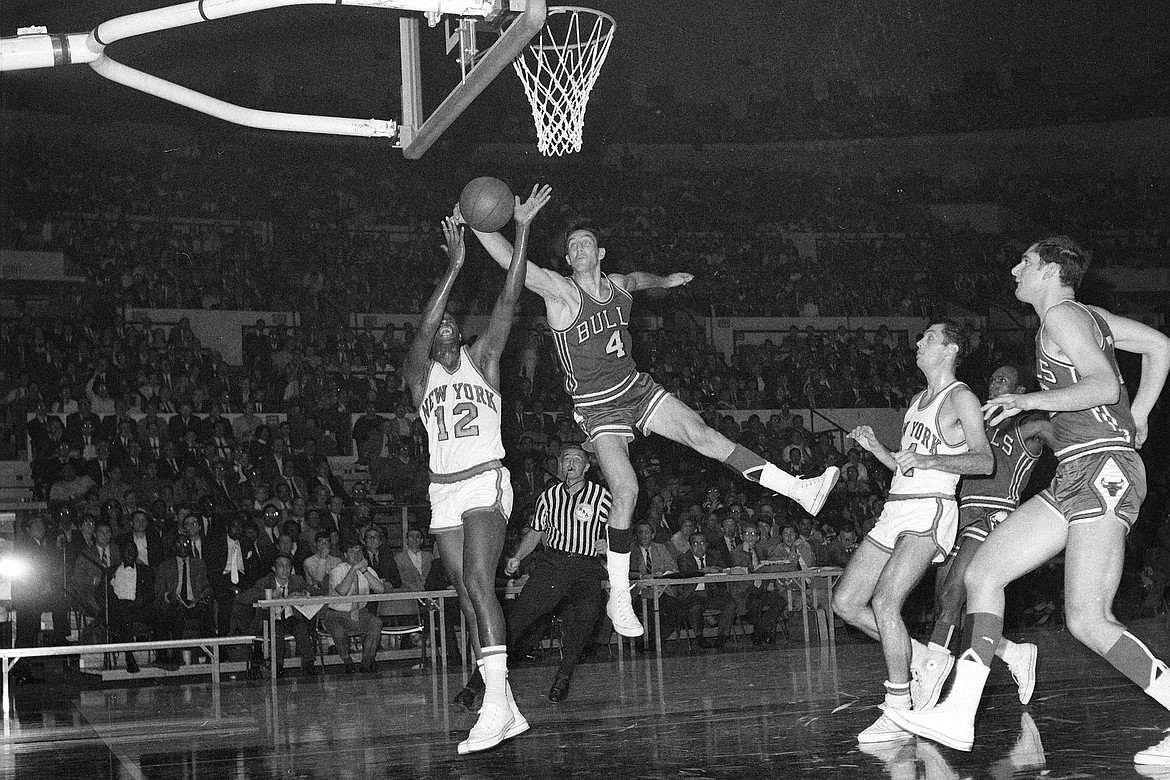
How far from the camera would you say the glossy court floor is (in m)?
4.75

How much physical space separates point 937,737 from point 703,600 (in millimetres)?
8010

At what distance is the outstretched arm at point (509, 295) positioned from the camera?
607 centimetres

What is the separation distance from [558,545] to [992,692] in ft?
10.0

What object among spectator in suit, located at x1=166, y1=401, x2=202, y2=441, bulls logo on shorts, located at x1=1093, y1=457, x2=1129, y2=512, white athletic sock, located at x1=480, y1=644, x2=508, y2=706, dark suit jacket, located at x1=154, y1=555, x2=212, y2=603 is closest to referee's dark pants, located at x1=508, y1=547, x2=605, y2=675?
white athletic sock, located at x1=480, y1=644, x2=508, y2=706

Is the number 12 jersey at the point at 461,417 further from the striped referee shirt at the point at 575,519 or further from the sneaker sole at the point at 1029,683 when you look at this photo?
the sneaker sole at the point at 1029,683

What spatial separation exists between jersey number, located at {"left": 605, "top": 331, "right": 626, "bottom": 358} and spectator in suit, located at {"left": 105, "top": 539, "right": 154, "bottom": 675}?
22.0ft

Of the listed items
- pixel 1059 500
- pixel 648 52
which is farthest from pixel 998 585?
pixel 648 52

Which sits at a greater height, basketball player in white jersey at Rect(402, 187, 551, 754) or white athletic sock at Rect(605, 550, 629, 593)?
basketball player in white jersey at Rect(402, 187, 551, 754)

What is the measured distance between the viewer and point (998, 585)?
4961mm

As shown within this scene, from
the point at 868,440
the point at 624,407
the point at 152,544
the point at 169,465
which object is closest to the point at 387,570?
the point at 152,544

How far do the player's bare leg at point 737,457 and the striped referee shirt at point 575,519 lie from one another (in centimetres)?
140

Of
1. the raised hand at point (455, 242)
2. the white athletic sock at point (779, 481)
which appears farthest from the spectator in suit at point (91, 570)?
the white athletic sock at point (779, 481)

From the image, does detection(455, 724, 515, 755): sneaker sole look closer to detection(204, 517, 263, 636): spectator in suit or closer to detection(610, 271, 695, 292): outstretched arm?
detection(610, 271, 695, 292): outstretched arm

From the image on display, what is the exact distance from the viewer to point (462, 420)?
243 inches
